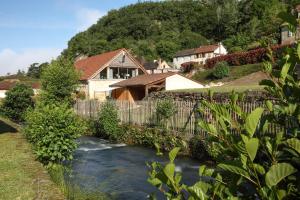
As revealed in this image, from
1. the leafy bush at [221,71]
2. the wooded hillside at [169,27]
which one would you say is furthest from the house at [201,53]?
the leafy bush at [221,71]

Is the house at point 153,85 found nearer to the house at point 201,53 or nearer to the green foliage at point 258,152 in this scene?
the green foliage at point 258,152

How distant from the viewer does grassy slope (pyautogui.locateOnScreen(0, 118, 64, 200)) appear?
302 inches

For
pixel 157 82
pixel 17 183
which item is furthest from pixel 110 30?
pixel 17 183

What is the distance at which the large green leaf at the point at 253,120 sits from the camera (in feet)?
6.02

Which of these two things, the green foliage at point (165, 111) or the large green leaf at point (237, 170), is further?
the green foliage at point (165, 111)

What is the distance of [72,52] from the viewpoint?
102m

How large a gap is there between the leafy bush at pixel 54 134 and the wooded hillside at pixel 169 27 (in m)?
62.4

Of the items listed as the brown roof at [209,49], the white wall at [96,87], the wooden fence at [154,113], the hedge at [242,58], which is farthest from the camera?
the brown roof at [209,49]

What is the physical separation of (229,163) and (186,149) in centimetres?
1463

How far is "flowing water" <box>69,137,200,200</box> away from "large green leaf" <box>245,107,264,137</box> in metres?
8.46

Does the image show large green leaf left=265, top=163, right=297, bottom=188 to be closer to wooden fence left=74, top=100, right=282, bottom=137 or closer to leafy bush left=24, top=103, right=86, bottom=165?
leafy bush left=24, top=103, right=86, bottom=165

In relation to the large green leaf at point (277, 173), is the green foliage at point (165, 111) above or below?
below

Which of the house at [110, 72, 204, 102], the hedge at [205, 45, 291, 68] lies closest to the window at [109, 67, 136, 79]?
the house at [110, 72, 204, 102]

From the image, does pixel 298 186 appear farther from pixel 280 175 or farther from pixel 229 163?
pixel 229 163
